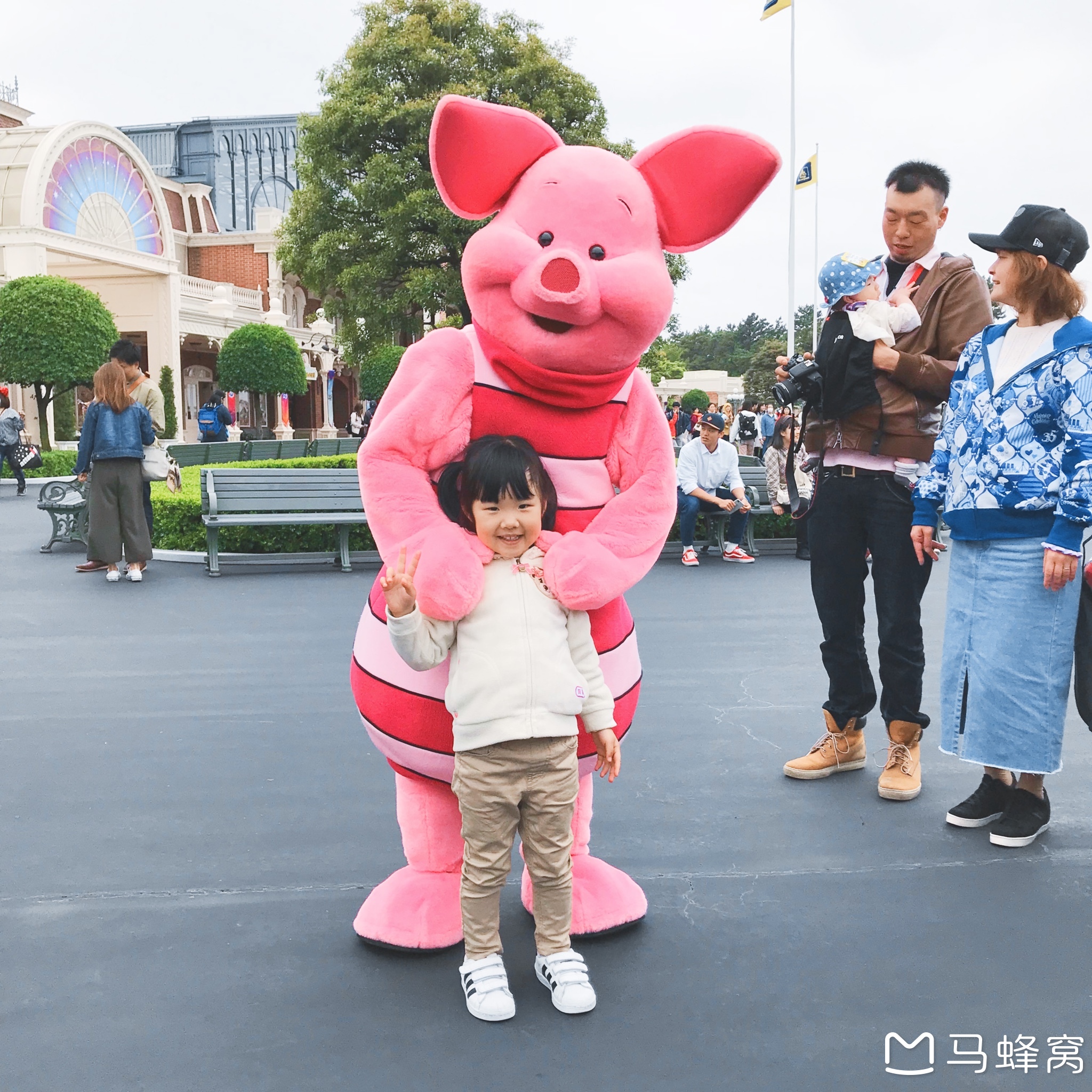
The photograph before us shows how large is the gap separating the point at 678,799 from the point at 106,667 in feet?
11.4

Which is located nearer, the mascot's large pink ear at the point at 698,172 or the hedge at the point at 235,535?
the mascot's large pink ear at the point at 698,172

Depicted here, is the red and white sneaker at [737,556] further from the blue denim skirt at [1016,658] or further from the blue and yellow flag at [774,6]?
the blue and yellow flag at [774,6]

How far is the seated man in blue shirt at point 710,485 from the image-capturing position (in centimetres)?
997

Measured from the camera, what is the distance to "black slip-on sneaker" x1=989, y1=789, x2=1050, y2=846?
11.2 feet

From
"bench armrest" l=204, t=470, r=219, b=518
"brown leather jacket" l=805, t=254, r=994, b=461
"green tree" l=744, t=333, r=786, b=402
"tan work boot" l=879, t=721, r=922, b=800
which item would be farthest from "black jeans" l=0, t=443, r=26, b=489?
"green tree" l=744, t=333, r=786, b=402

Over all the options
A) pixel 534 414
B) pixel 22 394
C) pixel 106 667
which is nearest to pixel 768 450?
pixel 106 667

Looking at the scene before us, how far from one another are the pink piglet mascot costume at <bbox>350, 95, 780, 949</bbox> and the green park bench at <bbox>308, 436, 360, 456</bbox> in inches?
781

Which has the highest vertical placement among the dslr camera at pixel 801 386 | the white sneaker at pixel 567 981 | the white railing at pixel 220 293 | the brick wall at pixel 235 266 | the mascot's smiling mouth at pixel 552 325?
the brick wall at pixel 235 266

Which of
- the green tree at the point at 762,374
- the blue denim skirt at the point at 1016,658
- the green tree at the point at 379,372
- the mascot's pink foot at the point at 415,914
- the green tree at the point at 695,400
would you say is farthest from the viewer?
the green tree at the point at 762,374

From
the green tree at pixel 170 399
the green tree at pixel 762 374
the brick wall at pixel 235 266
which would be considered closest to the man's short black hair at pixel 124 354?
the green tree at pixel 170 399

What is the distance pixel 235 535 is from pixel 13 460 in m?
10.6

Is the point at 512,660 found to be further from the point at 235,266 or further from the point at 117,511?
the point at 235,266

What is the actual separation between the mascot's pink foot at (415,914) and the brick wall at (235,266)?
42.0m

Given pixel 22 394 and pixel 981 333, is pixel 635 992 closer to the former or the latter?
pixel 981 333
